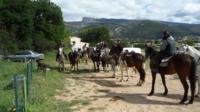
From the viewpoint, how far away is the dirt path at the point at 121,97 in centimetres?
1388

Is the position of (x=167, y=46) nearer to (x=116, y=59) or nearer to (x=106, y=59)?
(x=116, y=59)

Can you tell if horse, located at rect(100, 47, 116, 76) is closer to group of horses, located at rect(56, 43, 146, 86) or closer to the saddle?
group of horses, located at rect(56, 43, 146, 86)

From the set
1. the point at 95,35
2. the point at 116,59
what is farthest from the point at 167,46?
the point at 95,35

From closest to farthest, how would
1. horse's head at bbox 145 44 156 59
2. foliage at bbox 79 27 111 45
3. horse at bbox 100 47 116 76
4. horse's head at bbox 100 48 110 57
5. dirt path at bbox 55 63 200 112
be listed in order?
1. dirt path at bbox 55 63 200 112
2. horse's head at bbox 145 44 156 59
3. horse at bbox 100 47 116 76
4. horse's head at bbox 100 48 110 57
5. foliage at bbox 79 27 111 45

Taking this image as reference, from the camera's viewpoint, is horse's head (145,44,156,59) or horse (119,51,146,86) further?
horse (119,51,146,86)

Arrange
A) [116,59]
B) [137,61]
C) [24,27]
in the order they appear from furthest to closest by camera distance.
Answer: [24,27]
[116,59]
[137,61]

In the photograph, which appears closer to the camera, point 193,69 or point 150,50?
point 193,69

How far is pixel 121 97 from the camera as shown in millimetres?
16297

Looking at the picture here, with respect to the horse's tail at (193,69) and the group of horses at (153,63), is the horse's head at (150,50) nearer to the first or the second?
the group of horses at (153,63)

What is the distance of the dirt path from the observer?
546 inches

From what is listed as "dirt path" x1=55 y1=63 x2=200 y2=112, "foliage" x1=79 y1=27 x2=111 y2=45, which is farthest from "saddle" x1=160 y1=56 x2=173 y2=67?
"foliage" x1=79 y1=27 x2=111 y2=45

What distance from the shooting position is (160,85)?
20.9m

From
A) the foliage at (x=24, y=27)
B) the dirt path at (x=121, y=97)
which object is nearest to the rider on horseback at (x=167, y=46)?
the dirt path at (x=121, y=97)

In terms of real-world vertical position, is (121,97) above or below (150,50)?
below
